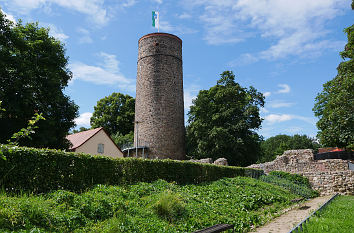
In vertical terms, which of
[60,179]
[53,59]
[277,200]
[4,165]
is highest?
[53,59]

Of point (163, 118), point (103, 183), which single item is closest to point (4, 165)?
point (103, 183)

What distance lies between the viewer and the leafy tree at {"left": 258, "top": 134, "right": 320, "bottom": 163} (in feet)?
191

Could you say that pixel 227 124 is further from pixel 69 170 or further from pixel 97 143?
pixel 69 170

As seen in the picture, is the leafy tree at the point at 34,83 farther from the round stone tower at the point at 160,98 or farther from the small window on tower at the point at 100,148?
the round stone tower at the point at 160,98

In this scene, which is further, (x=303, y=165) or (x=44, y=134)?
(x=303, y=165)

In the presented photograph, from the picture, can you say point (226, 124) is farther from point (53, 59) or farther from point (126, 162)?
point (126, 162)

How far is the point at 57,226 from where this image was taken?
4.71 meters

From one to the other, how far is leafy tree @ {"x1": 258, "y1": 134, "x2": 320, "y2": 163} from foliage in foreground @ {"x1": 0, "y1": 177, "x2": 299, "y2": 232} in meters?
50.1

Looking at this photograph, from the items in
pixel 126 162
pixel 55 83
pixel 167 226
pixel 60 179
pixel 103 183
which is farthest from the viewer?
pixel 55 83

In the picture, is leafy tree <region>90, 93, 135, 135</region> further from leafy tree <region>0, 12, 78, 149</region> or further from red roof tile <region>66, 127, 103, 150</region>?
leafy tree <region>0, 12, 78, 149</region>

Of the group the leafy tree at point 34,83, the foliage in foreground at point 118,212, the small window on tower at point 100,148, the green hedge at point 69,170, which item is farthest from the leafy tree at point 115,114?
the foliage in foreground at point 118,212

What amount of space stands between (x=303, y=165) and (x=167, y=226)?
18.4 meters

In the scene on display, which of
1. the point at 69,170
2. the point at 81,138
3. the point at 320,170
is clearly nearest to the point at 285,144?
the point at 320,170

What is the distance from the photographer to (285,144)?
57531 mm
